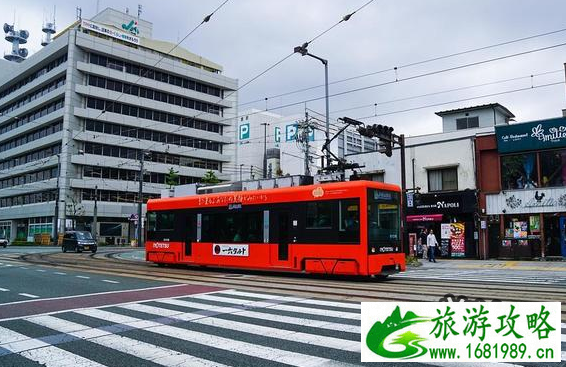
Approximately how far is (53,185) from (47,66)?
61.1 feet

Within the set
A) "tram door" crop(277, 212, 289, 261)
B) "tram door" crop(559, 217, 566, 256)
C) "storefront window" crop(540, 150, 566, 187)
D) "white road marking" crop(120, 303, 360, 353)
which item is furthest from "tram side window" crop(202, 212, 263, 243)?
"storefront window" crop(540, 150, 566, 187)

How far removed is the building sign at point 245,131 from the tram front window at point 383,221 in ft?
317

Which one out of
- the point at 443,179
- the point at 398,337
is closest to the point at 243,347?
the point at 398,337

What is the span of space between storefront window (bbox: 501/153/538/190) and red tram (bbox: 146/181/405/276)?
50.1 feet

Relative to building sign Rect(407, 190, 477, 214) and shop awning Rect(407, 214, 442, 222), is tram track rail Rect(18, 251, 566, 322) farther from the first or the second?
shop awning Rect(407, 214, 442, 222)

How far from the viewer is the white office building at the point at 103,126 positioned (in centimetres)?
6209

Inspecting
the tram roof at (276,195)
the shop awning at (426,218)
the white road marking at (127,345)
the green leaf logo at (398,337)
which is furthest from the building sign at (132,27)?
the green leaf logo at (398,337)

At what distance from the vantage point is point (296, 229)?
15.7m

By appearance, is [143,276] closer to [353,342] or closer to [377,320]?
[353,342]

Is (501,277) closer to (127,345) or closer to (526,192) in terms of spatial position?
(526,192)

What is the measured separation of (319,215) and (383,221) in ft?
6.46

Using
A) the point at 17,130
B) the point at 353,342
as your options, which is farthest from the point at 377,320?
the point at 17,130

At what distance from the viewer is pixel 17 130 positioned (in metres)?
72.0

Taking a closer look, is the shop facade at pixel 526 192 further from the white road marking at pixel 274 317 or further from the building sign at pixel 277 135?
the building sign at pixel 277 135
